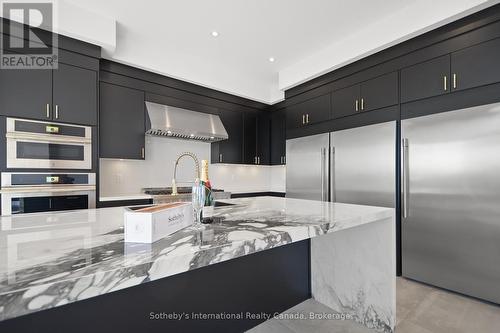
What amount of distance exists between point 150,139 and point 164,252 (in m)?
3.35

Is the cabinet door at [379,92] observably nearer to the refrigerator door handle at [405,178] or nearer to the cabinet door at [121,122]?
the refrigerator door handle at [405,178]

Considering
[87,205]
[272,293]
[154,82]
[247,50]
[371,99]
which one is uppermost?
[247,50]

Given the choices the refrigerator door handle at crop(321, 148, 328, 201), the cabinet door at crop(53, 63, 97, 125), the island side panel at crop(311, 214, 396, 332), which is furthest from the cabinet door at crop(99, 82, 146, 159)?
the island side panel at crop(311, 214, 396, 332)

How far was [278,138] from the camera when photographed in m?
4.50

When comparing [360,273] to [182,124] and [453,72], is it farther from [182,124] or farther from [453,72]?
[182,124]

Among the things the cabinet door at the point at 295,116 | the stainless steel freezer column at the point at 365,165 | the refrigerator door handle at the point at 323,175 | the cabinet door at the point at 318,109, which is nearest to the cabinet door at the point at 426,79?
the stainless steel freezer column at the point at 365,165

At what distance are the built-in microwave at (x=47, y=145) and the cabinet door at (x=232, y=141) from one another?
1.96 meters

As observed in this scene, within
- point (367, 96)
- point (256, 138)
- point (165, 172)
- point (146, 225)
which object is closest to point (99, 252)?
point (146, 225)

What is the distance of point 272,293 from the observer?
1801 mm

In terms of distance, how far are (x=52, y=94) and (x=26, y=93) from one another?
0.20 metres

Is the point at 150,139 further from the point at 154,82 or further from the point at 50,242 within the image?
the point at 50,242

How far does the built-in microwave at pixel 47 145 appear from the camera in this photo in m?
2.30

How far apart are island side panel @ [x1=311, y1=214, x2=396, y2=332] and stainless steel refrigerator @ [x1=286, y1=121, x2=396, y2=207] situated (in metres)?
1.26

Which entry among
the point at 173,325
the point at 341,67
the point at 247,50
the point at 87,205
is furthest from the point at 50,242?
the point at 341,67
